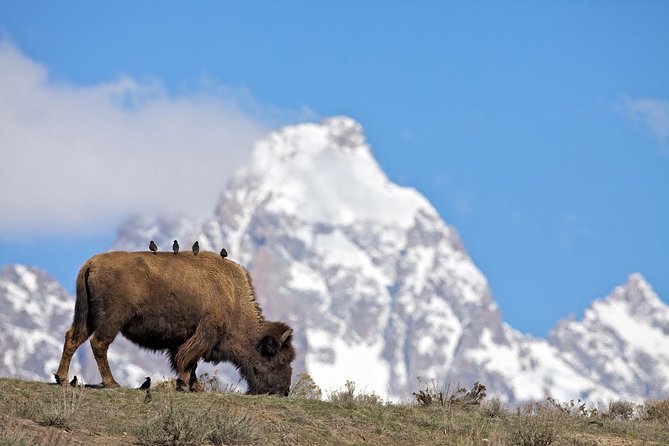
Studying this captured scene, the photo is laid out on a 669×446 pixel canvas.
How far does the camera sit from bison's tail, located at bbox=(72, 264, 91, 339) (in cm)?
1861

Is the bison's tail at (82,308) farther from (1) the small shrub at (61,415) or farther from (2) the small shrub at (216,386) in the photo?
(1) the small shrub at (61,415)

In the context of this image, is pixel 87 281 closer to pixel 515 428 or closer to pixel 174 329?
pixel 174 329

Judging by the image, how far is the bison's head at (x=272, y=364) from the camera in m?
20.3

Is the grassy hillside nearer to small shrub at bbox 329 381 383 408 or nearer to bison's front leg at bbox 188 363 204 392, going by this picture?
small shrub at bbox 329 381 383 408

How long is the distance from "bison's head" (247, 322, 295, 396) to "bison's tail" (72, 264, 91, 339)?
2939mm

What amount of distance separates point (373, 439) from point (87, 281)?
5.10 m

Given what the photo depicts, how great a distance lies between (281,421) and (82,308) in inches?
159

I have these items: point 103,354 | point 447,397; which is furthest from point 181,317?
point 447,397

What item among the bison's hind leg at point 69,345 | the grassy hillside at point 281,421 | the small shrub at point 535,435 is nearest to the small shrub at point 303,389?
the grassy hillside at point 281,421

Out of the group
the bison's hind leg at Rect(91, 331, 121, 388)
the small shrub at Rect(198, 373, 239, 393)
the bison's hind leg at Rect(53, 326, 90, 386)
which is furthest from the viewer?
the small shrub at Rect(198, 373, 239, 393)

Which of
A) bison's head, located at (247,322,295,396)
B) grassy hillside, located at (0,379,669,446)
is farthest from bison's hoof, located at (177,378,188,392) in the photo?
bison's head, located at (247,322,295,396)

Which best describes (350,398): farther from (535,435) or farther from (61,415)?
(61,415)

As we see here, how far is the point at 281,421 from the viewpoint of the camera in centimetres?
1620

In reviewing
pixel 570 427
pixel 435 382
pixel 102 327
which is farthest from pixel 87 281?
pixel 570 427
